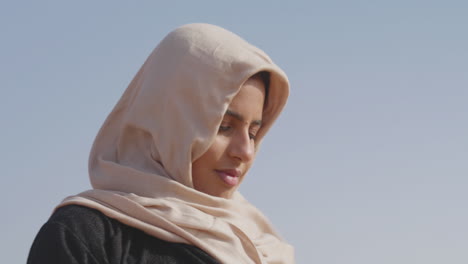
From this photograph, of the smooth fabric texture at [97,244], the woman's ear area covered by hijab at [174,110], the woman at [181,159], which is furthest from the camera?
the woman's ear area covered by hijab at [174,110]

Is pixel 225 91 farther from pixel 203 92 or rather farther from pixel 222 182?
pixel 222 182

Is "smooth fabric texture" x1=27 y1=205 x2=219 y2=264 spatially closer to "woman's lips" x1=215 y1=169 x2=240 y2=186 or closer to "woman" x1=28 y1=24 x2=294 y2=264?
"woman" x1=28 y1=24 x2=294 y2=264

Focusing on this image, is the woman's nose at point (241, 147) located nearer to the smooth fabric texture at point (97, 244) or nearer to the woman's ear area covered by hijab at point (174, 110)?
the woman's ear area covered by hijab at point (174, 110)

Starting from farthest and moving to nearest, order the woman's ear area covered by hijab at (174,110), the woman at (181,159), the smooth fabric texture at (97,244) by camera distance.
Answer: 1. the woman's ear area covered by hijab at (174,110)
2. the woman at (181,159)
3. the smooth fabric texture at (97,244)

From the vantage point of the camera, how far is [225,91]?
3570 mm

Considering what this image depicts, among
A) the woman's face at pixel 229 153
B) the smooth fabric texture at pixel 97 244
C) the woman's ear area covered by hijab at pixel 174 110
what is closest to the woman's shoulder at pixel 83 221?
the smooth fabric texture at pixel 97 244

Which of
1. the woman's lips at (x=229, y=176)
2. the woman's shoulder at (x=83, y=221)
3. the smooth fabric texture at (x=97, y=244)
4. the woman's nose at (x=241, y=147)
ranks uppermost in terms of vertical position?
the woman's nose at (x=241, y=147)

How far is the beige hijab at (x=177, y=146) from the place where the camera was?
11.2 ft

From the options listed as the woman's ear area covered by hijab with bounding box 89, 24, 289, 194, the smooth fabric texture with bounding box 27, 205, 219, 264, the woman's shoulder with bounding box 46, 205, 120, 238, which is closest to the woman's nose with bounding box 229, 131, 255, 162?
the woman's ear area covered by hijab with bounding box 89, 24, 289, 194

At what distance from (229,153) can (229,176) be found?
4.7 inches

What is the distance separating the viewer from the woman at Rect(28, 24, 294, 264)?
3.34 m

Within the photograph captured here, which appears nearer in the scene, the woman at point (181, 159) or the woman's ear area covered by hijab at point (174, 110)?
the woman at point (181, 159)

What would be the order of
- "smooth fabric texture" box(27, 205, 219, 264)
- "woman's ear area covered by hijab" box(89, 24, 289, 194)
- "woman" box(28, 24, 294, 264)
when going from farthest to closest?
1. "woman's ear area covered by hijab" box(89, 24, 289, 194)
2. "woman" box(28, 24, 294, 264)
3. "smooth fabric texture" box(27, 205, 219, 264)

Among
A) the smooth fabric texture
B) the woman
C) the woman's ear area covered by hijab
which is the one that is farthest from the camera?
the woman's ear area covered by hijab
